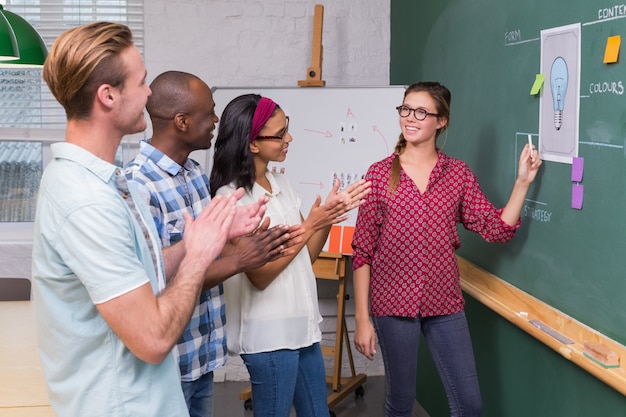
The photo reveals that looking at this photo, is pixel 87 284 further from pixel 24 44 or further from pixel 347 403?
pixel 347 403

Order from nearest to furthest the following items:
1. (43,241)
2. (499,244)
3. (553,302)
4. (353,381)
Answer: (43,241)
(553,302)
(499,244)
(353,381)

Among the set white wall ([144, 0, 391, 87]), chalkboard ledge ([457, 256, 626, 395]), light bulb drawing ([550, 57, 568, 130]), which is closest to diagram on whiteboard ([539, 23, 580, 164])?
light bulb drawing ([550, 57, 568, 130])

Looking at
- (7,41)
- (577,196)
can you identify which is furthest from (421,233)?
(7,41)

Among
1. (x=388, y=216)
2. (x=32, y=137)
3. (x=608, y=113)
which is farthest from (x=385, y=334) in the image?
(x=32, y=137)

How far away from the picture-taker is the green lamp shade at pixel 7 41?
8.73 feet

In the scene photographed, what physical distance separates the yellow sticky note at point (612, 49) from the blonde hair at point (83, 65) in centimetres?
128

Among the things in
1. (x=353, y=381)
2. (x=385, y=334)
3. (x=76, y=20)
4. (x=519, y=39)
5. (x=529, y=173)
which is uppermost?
(x=76, y=20)

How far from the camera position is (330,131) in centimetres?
384

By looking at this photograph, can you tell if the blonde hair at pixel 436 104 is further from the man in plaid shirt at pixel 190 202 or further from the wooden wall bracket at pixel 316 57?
the wooden wall bracket at pixel 316 57

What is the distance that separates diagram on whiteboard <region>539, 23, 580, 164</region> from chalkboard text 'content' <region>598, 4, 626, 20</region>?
0.12m

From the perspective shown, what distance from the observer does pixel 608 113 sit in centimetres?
202

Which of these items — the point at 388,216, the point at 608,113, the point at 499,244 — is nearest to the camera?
the point at 608,113

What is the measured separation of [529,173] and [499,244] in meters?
0.42

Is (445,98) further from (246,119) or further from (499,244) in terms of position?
(246,119)
